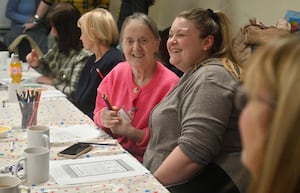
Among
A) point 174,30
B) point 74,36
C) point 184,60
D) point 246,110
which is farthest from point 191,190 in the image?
Answer: point 74,36

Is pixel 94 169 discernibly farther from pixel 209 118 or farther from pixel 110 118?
pixel 110 118

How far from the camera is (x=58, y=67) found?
3344 mm

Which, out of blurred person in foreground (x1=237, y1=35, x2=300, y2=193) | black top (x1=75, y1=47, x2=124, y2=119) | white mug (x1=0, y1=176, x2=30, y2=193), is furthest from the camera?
black top (x1=75, y1=47, x2=124, y2=119)

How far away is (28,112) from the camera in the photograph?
2.06 meters

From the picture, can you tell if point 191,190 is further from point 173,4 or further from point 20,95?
point 173,4

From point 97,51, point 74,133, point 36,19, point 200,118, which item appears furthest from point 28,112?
point 36,19

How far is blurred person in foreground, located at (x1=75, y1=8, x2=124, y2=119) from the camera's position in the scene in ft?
9.37

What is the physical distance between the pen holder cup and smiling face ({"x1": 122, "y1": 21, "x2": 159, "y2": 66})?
1.84 ft

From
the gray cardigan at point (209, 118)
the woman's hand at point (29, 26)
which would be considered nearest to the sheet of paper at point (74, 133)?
the gray cardigan at point (209, 118)

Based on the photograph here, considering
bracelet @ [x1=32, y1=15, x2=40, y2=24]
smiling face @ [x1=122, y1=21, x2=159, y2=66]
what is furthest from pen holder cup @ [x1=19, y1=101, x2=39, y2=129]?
bracelet @ [x1=32, y1=15, x2=40, y2=24]

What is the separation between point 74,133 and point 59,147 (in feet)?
0.61

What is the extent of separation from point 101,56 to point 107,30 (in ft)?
0.53

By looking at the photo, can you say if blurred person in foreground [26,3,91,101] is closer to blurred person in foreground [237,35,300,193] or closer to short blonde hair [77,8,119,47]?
short blonde hair [77,8,119,47]

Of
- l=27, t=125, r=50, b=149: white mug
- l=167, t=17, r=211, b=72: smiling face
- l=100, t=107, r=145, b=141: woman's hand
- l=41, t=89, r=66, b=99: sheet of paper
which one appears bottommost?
l=41, t=89, r=66, b=99: sheet of paper
